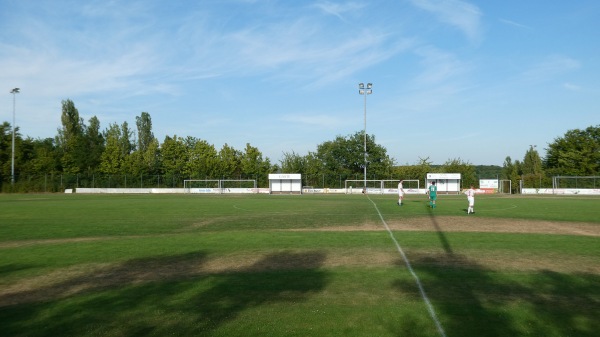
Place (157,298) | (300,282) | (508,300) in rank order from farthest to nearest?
(300,282)
(157,298)
(508,300)

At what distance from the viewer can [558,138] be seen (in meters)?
77.4

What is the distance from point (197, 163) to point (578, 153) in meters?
63.6

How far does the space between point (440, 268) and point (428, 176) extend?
185ft

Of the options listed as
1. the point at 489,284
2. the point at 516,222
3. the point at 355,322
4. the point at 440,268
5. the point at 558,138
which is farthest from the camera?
the point at 558,138

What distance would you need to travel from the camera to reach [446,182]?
65250mm

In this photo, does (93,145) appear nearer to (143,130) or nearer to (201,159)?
(143,130)

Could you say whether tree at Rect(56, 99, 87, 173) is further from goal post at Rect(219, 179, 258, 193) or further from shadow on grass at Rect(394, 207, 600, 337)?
shadow on grass at Rect(394, 207, 600, 337)

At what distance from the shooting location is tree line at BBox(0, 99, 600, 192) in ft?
239

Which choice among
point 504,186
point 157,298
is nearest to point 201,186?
point 504,186

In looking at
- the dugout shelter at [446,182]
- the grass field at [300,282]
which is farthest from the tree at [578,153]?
the grass field at [300,282]

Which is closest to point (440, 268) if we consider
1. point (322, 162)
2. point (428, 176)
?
point (428, 176)

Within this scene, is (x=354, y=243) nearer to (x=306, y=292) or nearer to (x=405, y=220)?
(x=306, y=292)

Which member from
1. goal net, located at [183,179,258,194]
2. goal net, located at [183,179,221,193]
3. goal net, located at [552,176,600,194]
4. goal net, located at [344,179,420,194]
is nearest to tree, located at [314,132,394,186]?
goal net, located at [344,179,420,194]

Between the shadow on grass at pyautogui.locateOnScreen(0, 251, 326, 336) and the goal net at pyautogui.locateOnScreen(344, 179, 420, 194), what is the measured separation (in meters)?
54.8
